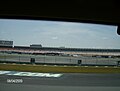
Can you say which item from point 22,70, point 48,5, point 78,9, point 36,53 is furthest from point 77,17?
point 36,53

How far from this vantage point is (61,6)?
335 centimetres

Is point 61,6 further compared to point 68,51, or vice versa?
point 68,51

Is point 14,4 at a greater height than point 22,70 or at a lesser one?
greater

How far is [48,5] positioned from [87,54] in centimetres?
4617

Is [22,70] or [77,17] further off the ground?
[77,17]

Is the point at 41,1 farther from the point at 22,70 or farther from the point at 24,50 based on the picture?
the point at 24,50

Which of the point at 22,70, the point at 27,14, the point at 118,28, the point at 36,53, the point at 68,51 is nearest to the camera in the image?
the point at 27,14

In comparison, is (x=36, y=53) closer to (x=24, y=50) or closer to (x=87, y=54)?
(x=24, y=50)

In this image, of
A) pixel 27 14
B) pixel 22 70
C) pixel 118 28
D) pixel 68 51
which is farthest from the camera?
pixel 68 51

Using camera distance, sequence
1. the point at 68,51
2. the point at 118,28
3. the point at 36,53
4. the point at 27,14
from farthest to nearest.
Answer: the point at 68,51
the point at 36,53
the point at 118,28
the point at 27,14

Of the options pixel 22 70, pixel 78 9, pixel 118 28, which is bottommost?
pixel 22 70

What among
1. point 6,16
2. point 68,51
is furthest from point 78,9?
→ point 68,51

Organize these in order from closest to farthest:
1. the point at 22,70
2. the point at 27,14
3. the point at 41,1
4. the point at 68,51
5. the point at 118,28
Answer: the point at 41,1, the point at 27,14, the point at 118,28, the point at 22,70, the point at 68,51

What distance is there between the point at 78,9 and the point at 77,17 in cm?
24
